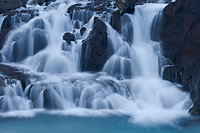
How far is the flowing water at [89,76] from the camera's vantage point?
28.9ft

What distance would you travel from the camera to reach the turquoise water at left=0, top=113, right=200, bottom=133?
24.2 feet

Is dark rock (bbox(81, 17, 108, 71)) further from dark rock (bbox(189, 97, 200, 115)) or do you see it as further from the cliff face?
dark rock (bbox(189, 97, 200, 115))

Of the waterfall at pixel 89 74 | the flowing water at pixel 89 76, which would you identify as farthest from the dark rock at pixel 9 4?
the waterfall at pixel 89 74

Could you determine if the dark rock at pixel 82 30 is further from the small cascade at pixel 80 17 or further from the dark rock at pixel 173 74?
the dark rock at pixel 173 74

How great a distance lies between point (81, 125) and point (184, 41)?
23.4 ft

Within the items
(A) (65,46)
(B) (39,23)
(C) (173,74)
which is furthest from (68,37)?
(C) (173,74)

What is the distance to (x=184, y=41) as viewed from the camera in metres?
11.5

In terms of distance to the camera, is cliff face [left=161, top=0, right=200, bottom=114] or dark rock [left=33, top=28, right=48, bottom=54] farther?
dark rock [left=33, top=28, right=48, bottom=54]

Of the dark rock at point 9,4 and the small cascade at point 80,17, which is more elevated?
the dark rock at point 9,4

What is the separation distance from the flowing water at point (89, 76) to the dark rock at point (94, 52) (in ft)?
1.12

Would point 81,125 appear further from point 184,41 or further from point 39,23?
point 39,23

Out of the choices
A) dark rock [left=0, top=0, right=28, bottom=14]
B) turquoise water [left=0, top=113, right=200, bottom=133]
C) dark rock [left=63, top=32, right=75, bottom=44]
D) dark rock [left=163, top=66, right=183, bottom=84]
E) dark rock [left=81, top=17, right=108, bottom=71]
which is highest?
dark rock [left=0, top=0, right=28, bottom=14]

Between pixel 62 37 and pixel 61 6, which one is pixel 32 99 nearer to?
pixel 62 37

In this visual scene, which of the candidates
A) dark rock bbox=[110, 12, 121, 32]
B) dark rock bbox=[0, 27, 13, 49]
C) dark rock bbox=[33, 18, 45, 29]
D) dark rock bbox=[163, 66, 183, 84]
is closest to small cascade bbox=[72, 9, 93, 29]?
dark rock bbox=[110, 12, 121, 32]
